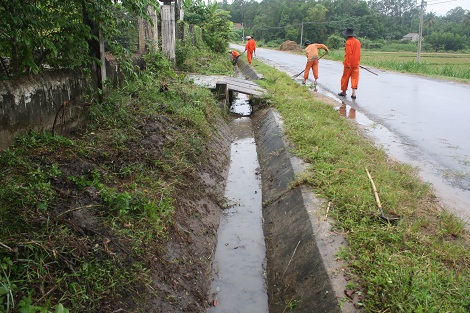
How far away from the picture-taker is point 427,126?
7.62 meters

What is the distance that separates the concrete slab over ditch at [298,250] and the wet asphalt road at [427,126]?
164 cm

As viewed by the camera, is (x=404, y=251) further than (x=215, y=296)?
No

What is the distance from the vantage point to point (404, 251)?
9.80ft

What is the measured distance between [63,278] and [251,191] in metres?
3.56

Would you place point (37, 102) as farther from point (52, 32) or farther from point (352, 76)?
point (352, 76)

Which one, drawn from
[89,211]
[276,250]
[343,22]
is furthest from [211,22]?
[343,22]

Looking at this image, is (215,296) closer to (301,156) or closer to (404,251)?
(404,251)

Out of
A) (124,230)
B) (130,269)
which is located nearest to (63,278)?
(130,269)

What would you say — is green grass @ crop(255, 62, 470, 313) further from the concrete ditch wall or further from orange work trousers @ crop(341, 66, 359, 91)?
orange work trousers @ crop(341, 66, 359, 91)

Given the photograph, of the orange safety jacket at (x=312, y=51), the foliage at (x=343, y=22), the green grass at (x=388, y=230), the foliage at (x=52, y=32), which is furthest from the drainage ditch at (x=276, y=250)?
the foliage at (x=343, y=22)

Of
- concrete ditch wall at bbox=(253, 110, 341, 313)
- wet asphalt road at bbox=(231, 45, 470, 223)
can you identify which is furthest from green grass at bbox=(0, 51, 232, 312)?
wet asphalt road at bbox=(231, 45, 470, 223)

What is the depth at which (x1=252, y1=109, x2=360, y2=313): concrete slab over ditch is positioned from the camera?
2861 millimetres

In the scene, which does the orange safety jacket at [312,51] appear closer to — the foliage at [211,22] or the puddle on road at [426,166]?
the puddle on road at [426,166]

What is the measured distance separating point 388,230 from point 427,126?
5171 millimetres
